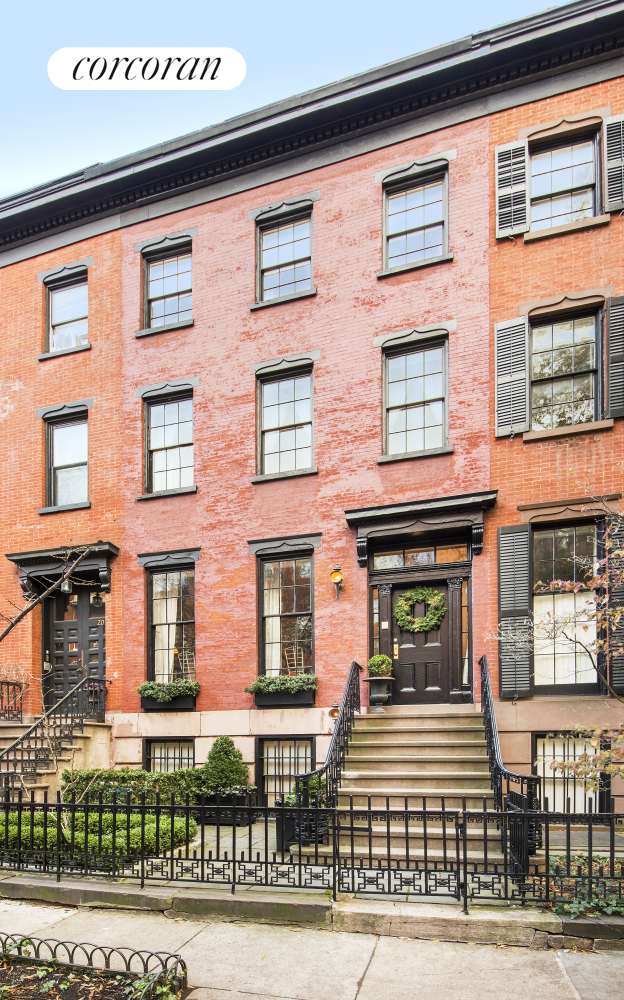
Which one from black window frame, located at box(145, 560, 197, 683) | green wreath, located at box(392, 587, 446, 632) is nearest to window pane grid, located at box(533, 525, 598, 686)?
green wreath, located at box(392, 587, 446, 632)

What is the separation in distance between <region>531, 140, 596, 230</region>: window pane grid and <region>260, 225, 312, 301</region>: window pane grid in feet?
14.3

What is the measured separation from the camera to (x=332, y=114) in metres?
14.7

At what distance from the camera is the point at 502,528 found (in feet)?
41.1

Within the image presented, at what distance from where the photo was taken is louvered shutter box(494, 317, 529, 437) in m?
12.7

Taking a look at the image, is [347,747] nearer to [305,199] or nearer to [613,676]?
[613,676]

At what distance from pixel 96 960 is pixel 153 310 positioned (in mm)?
12777

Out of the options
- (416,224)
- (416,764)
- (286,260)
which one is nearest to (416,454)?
(416,224)

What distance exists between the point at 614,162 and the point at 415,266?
3.55 metres

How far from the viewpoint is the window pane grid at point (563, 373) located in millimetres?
12523

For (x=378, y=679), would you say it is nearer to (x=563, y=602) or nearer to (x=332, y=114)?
(x=563, y=602)

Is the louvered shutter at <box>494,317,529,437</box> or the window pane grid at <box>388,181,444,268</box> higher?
the window pane grid at <box>388,181,444,268</box>

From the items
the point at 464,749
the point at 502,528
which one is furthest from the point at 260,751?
the point at 502,528

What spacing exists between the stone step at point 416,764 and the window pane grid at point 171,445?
269 inches

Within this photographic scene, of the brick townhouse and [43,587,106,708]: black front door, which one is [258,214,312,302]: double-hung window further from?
[43,587,106,708]: black front door
